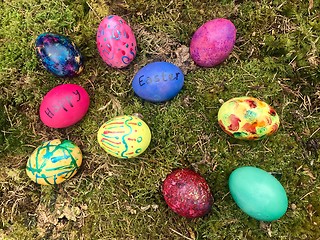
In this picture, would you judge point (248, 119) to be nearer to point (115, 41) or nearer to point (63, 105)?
Result: point (115, 41)

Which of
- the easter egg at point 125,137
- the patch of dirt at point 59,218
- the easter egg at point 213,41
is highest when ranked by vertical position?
the easter egg at point 213,41

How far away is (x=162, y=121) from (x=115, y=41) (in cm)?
59

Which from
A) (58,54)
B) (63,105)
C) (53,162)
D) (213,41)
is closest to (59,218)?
(53,162)

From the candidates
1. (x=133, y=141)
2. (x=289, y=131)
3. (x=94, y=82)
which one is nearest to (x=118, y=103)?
(x=94, y=82)

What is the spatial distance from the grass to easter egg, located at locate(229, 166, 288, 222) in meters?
0.21

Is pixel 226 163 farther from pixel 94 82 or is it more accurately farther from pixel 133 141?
pixel 94 82

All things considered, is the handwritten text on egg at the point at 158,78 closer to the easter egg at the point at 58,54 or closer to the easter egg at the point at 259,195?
the easter egg at the point at 58,54

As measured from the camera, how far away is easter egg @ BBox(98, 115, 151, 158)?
239cm

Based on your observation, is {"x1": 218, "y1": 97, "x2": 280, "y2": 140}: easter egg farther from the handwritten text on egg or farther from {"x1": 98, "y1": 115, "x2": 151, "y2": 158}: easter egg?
{"x1": 98, "y1": 115, "x2": 151, "y2": 158}: easter egg

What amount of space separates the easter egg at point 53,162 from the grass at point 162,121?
14cm

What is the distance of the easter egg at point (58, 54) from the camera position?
8.44 ft

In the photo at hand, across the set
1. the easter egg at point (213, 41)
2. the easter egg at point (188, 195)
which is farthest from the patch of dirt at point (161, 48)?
the easter egg at point (188, 195)

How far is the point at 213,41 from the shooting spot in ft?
8.40

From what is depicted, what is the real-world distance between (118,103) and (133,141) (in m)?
0.43
